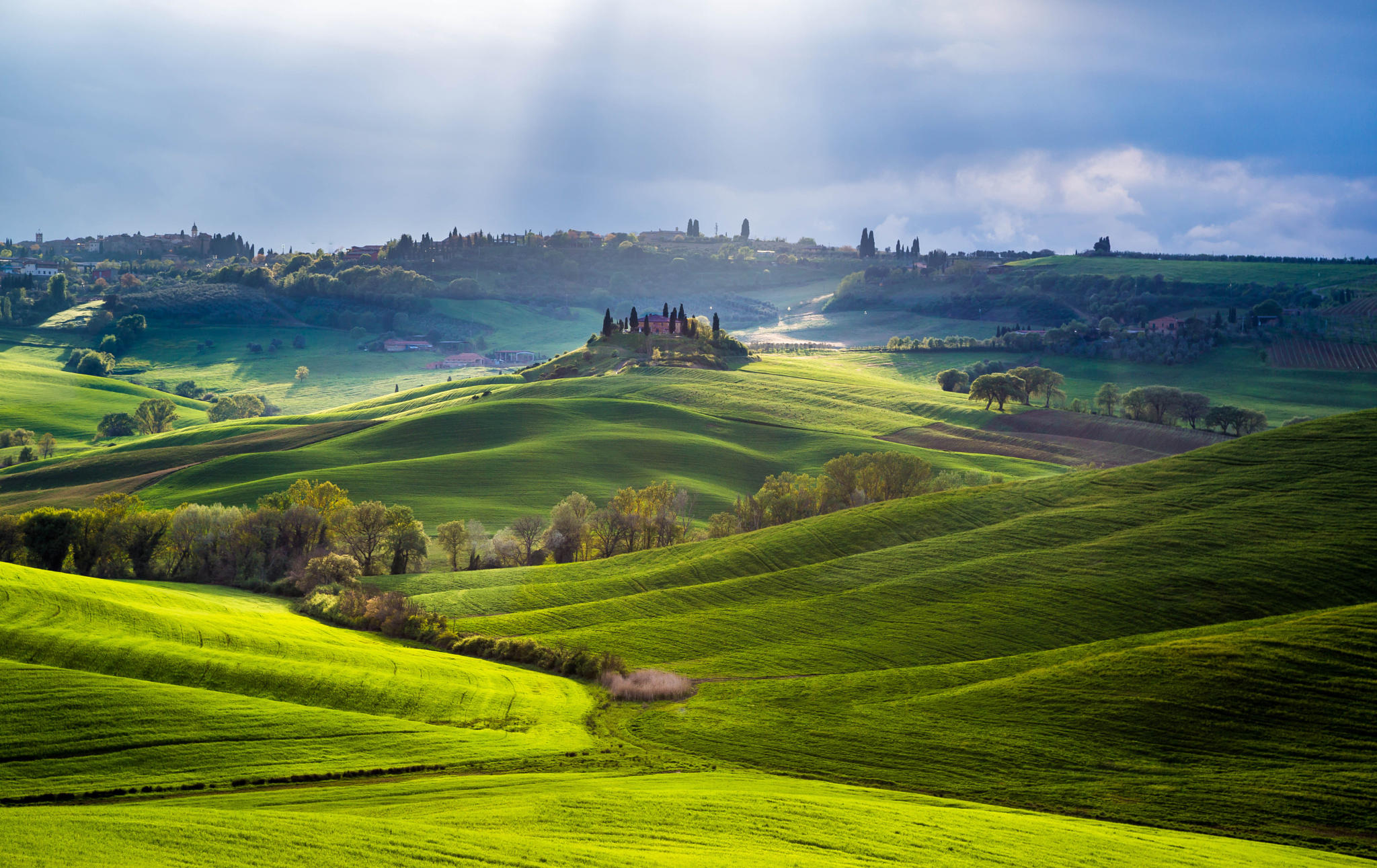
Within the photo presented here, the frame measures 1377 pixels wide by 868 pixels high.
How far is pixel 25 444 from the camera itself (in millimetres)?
154625

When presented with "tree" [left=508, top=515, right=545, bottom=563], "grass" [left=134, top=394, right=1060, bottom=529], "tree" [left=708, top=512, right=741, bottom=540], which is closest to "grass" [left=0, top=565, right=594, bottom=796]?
"tree" [left=508, top=515, right=545, bottom=563]

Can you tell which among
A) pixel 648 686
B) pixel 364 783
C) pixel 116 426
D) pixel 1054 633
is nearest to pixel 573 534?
pixel 648 686

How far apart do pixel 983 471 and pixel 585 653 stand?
69022 millimetres

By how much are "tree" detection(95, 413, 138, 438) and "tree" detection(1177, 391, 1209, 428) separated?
18091 centimetres

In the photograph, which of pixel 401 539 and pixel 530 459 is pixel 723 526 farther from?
pixel 530 459

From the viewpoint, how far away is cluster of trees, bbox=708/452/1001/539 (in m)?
91.3

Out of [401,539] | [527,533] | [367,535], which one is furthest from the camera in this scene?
[527,533]

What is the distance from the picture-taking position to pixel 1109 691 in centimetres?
4341

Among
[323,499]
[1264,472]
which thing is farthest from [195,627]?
[1264,472]

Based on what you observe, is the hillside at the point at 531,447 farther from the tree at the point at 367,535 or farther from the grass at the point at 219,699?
the grass at the point at 219,699

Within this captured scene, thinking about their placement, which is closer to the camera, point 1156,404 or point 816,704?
point 816,704

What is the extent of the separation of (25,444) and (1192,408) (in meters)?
189

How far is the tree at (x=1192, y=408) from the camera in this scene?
141375 millimetres

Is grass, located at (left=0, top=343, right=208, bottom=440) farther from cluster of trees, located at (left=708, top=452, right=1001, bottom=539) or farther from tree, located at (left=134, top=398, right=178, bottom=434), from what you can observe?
cluster of trees, located at (left=708, top=452, right=1001, bottom=539)
